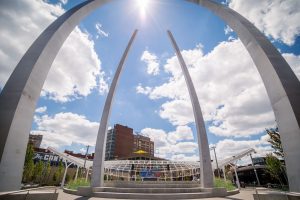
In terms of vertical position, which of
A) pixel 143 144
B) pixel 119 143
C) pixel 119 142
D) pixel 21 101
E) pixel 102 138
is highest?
pixel 143 144

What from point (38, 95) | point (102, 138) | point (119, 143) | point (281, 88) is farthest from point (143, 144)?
point (281, 88)

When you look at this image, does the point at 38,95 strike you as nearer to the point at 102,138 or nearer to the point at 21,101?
the point at 21,101

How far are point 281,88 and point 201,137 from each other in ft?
31.2

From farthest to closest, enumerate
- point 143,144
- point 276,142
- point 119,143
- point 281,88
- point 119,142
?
point 143,144
point 119,142
point 119,143
point 276,142
point 281,88

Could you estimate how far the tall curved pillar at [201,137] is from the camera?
1320 cm

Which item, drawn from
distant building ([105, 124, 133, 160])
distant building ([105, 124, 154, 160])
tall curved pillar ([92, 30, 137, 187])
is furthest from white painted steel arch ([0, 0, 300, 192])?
distant building ([105, 124, 133, 160])

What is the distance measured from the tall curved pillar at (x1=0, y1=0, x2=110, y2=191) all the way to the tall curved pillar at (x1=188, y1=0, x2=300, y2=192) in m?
8.95

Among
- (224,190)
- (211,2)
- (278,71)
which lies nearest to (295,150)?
(278,71)

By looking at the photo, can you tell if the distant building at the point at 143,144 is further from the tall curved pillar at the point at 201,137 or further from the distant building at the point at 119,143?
the tall curved pillar at the point at 201,137

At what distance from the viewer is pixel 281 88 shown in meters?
5.77

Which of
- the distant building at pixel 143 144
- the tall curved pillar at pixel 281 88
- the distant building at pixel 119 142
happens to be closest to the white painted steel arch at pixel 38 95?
the tall curved pillar at pixel 281 88

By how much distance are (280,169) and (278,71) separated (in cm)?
1722

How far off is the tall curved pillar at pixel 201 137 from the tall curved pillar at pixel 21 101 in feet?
40.1

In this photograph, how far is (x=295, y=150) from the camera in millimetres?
5109
